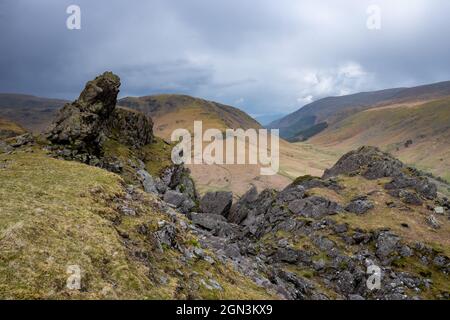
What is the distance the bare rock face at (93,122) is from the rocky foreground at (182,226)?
0.26m

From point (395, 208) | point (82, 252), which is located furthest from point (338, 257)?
point (82, 252)

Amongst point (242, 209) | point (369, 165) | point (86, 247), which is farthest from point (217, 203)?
point (86, 247)

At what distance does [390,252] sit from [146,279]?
153 ft

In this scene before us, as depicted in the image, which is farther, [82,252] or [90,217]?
[90,217]

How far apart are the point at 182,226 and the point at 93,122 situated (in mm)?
34350

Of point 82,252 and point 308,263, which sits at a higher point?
point 82,252

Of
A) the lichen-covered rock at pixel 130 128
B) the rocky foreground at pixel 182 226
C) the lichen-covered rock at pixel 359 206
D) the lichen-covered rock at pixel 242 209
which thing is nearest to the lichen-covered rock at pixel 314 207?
the rocky foreground at pixel 182 226

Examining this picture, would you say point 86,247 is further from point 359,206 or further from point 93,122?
point 359,206

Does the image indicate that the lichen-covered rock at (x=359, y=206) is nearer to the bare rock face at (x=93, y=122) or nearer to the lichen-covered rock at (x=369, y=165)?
the lichen-covered rock at (x=369, y=165)

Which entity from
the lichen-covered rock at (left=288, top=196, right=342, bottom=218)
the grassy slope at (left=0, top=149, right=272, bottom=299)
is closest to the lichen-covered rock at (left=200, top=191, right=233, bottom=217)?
the lichen-covered rock at (left=288, top=196, right=342, bottom=218)
